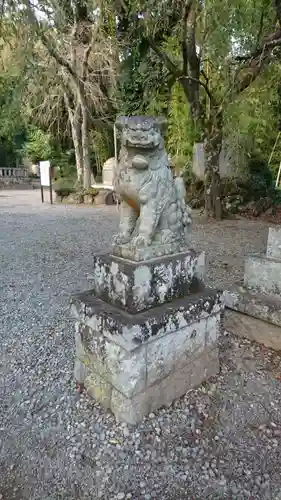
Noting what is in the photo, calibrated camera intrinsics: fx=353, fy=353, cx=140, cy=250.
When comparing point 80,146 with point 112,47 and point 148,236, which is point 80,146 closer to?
point 112,47

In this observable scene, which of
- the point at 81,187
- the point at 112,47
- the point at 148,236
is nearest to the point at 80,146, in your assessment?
the point at 81,187

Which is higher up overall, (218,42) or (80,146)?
(218,42)

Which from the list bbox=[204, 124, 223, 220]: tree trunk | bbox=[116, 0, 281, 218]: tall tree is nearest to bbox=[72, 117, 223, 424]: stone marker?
bbox=[116, 0, 281, 218]: tall tree

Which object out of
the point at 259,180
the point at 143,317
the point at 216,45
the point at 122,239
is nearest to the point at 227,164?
the point at 259,180

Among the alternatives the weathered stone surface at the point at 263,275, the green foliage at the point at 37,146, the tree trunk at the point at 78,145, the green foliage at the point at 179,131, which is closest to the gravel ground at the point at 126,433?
the weathered stone surface at the point at 263,275

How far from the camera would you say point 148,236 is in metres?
1.70

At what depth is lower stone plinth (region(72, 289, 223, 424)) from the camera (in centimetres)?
162

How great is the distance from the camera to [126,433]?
63.9 inches

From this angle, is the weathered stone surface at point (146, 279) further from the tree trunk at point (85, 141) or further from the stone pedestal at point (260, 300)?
the tree trunk at point (85, 141)

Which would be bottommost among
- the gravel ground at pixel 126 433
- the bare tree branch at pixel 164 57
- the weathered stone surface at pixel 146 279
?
the gravel ground at pixel 126 433

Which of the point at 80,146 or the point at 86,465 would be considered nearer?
the point at 86,465

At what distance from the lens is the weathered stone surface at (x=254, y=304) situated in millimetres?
2227

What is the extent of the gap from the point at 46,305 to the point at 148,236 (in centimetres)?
169

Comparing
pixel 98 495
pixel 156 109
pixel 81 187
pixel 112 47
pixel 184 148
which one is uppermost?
pixel 112 47
